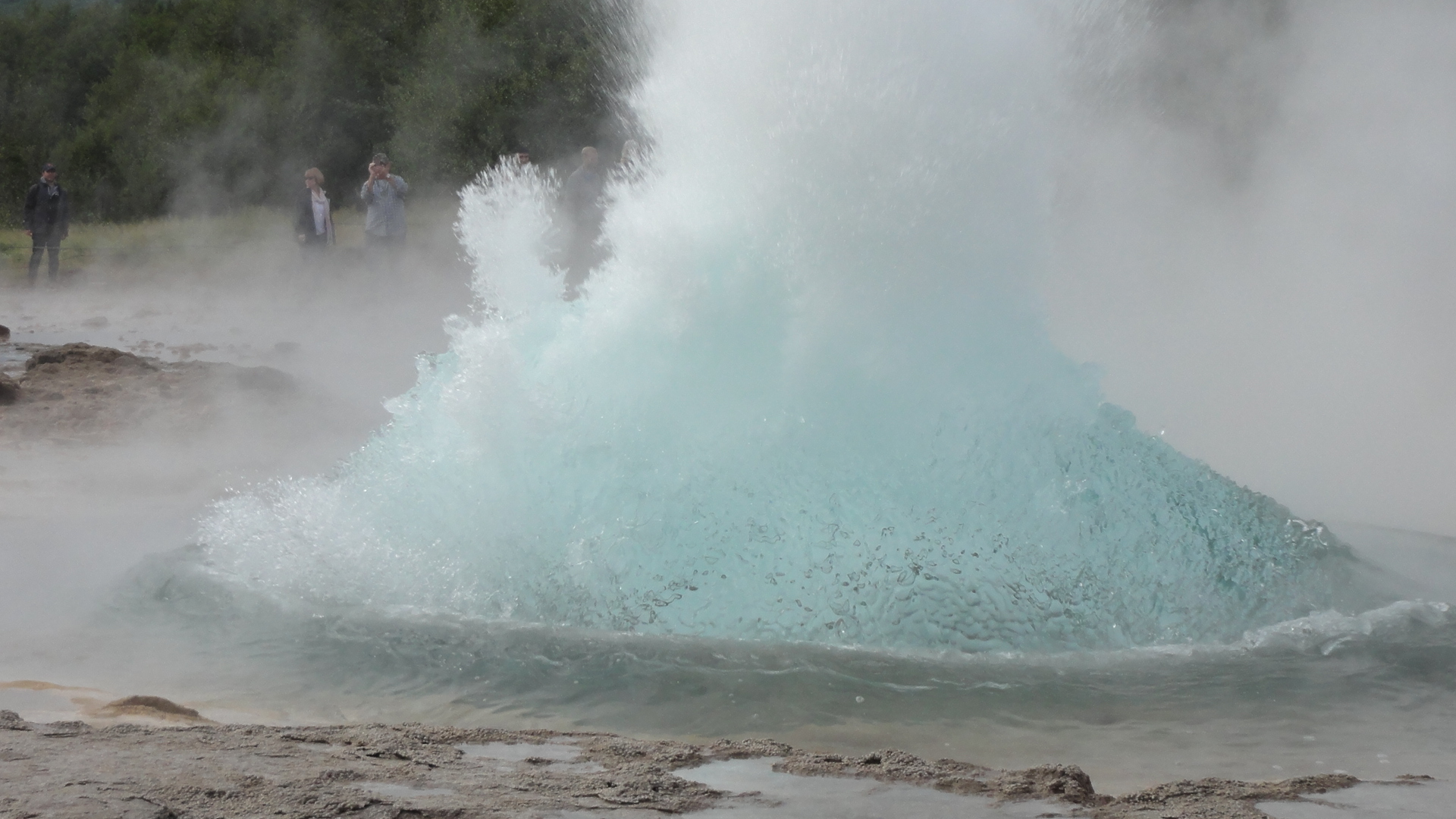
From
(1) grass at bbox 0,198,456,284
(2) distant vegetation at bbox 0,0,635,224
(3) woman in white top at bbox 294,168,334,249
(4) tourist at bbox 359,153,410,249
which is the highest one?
(2) distant vegetation at bbox 0,0,635,224

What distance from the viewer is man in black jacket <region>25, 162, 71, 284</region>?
12492mm

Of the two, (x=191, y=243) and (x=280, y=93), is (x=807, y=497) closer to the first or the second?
(x=191, y=243)

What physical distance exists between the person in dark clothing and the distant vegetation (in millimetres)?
835

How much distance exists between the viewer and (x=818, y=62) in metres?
4.05

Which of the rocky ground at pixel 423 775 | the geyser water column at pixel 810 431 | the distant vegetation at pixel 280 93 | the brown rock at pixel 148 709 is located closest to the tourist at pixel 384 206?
the distant vegetation at pixel 280 93

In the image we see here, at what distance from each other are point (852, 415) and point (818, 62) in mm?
1134

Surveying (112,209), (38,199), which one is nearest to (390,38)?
(112,209)

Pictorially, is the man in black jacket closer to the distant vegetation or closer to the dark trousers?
the dark trousers

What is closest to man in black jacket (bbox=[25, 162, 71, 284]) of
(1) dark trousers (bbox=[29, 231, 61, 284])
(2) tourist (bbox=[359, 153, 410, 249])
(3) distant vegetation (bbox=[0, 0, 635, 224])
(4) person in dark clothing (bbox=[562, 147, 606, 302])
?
(1) dark trousers (bbox=[29, 231, 61, 284])

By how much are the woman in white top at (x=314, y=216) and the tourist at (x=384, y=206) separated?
0.53 metres

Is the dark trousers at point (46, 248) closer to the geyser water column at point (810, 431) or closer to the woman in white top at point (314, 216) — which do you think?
the woman in white top at point (314, 216)

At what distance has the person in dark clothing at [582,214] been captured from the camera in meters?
7.61

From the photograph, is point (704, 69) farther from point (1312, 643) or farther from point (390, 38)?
point (390, 38)

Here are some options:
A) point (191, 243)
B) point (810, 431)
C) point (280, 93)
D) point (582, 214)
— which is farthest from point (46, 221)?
point (280, 93)
